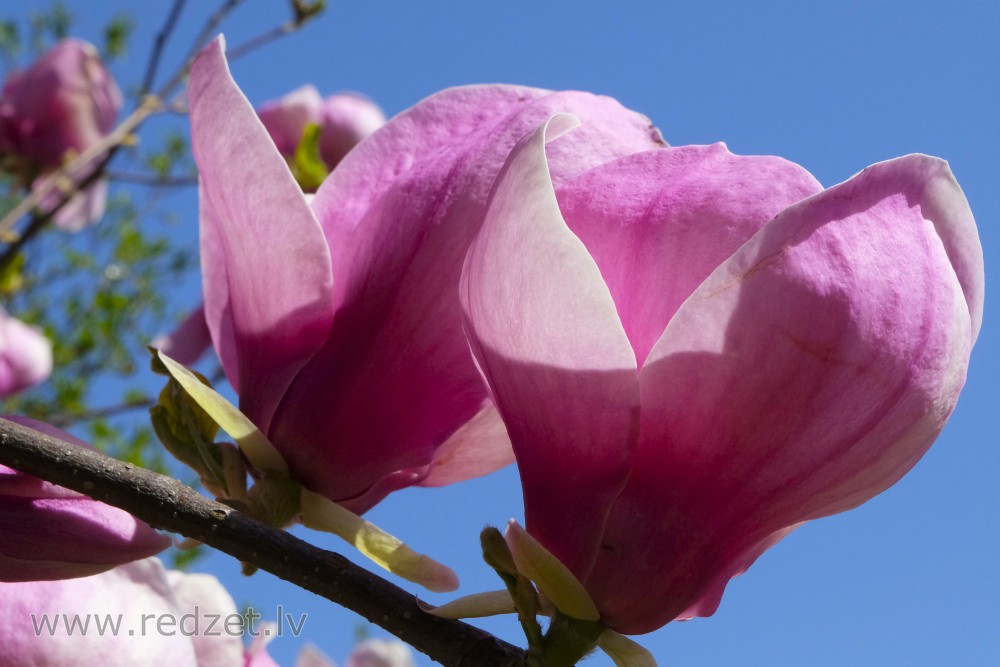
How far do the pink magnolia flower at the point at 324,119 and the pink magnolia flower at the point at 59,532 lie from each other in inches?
47.2

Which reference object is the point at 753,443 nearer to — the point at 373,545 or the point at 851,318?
the point at 851,318

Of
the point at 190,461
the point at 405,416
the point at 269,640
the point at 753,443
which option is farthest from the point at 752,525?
the point at 269,640

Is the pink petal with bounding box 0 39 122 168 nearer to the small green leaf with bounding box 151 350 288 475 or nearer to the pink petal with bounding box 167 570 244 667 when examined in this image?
the pink petal with bounding box 167 570 244 667

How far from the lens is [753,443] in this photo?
Answer: 424 mm

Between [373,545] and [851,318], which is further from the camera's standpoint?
[373,545]

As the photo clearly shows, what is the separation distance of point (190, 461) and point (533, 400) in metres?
0.23

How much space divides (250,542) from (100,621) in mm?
185

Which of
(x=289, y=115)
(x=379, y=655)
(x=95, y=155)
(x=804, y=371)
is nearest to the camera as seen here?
(x=804, y=371)

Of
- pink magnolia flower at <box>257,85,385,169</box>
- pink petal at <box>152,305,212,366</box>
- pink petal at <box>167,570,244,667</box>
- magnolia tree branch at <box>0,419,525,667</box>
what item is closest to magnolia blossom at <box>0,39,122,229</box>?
pink magnolia flower at <box>257,85,385,169</box>

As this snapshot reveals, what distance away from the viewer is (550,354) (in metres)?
0.42

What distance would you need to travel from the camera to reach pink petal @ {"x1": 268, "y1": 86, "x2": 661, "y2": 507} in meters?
0.51

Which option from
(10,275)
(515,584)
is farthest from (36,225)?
(515,584)

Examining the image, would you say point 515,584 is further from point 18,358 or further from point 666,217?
point 18,358

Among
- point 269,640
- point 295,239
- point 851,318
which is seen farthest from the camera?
point 269,640
